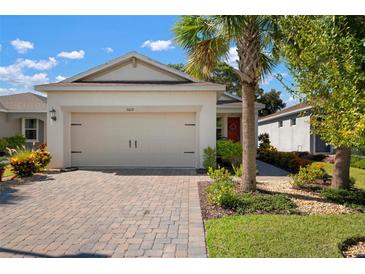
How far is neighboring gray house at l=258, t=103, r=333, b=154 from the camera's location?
21.8 metres

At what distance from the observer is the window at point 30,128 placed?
23.1 metres

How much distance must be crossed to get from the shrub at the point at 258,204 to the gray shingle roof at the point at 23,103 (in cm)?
1842

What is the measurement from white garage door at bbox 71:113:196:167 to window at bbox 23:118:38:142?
10.3m

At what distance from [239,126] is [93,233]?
17.1 meters

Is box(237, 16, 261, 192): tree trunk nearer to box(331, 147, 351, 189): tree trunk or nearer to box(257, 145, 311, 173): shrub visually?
box(331, 147, 351, 189): tree trunk

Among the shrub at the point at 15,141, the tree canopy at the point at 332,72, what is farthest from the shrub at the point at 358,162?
the shrub at the point at 15,141

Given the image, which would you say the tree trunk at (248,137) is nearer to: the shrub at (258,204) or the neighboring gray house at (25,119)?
the shrub at (258,204)

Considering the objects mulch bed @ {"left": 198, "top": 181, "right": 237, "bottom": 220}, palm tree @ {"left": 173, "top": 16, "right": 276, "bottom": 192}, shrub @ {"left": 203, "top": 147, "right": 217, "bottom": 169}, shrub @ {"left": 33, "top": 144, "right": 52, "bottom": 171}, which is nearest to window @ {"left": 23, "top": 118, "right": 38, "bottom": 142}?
shrub @ {"left": 33, "top": 144, "right": 52, "bottom": 171}

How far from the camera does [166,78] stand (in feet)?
48.9

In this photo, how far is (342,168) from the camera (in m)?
9.16

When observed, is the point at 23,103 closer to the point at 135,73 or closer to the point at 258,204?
the point at 135,73

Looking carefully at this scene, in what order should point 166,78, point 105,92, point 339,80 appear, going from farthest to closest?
point 166,78 → point 105,92 → point 339,80

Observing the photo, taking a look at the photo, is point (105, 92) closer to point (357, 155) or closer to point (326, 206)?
point (326, 206)
